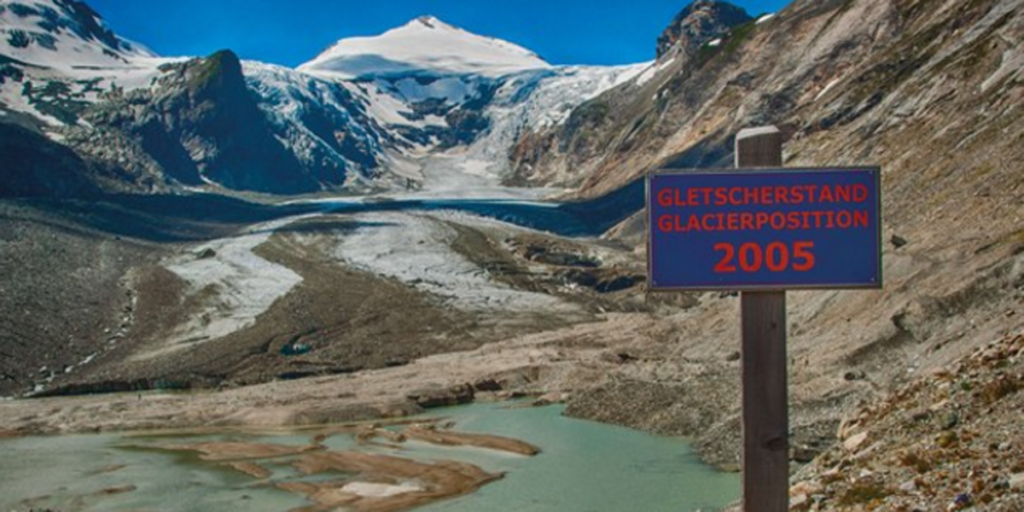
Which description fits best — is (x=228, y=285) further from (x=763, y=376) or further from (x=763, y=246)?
(x=763, y=246)

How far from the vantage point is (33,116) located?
161625mm

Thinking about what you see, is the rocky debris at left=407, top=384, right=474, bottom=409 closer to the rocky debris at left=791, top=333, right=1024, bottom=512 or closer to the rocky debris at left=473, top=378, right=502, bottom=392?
the rocky debris at left=473, top=378, right=502, bottom=392

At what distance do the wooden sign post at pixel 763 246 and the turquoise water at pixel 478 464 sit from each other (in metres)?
18.5

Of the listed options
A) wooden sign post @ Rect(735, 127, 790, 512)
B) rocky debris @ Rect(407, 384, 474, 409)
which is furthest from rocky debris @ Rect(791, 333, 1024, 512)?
rocky debris @ Rect(407, 384, 474, 409)

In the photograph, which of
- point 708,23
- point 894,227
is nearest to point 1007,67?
point 894,227

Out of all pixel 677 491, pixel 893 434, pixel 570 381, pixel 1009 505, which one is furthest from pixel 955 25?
pixel 1009 505

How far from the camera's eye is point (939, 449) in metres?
13.7

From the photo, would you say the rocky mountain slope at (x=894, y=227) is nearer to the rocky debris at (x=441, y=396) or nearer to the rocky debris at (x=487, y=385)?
the rocky debris at (x=487, y=385)

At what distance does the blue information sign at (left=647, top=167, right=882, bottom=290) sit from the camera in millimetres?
7324

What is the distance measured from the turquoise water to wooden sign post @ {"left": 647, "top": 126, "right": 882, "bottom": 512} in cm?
1853

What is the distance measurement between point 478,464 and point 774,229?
27.7 meters

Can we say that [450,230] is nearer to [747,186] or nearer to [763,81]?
[763,81]

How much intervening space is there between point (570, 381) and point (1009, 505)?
40751mm

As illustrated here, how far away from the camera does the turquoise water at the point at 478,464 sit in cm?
2794
